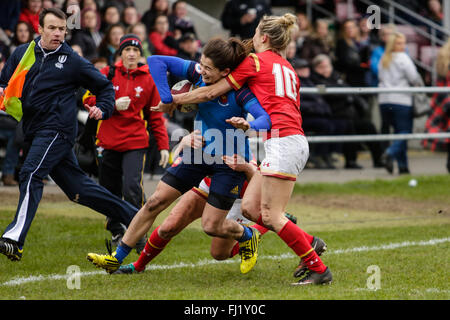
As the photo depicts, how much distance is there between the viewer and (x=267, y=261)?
797cm

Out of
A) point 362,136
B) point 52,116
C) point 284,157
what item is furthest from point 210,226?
point 362,136

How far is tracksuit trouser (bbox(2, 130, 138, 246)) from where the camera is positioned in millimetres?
7125

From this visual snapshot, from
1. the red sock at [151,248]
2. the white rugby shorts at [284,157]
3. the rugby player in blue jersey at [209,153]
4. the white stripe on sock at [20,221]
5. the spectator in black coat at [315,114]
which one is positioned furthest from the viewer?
the spectator in black coat at [315,114]

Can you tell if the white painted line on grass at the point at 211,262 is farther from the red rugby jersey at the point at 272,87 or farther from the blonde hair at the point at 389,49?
the blonde hair at the point at 389,49

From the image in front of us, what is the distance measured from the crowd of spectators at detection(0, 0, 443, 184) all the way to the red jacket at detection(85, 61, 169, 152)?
2.69 metres

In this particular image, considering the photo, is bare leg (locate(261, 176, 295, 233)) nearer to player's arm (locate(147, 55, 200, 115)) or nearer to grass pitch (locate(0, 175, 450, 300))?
grass pitch (locate(0, 175, 450, 300))

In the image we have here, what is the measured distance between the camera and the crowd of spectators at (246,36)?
1314cm

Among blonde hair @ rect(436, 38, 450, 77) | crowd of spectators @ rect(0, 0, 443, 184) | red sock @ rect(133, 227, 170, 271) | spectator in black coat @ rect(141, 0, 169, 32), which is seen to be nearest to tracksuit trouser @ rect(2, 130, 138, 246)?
red sock @ rect(133, 227, 170, 271)

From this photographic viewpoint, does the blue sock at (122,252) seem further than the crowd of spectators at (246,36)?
No

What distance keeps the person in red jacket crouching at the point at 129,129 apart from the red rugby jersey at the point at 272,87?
2.25 m

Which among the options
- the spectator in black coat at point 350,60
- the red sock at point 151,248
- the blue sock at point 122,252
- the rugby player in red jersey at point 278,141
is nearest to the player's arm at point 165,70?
the rugby player in red jersey at point 278,141

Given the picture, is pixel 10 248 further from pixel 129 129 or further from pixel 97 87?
pixel 129 129

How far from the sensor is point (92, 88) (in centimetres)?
770

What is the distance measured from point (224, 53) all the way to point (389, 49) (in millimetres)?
8713
